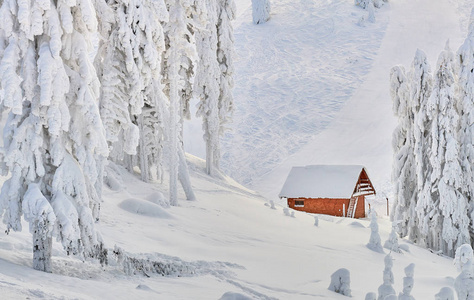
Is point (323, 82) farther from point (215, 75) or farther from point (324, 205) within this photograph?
point (215, 75)

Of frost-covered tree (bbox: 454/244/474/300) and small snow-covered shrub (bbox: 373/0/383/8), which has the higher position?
small snow-covered shrub (bbox: 373/0/383/8)

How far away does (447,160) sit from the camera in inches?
1006

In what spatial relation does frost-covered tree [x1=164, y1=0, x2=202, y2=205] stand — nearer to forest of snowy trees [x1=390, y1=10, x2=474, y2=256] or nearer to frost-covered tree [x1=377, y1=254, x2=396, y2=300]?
forest of snowy trees [x1=390, y1=10, x2=474, y2=256]

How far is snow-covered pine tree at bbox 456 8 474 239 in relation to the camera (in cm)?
2575

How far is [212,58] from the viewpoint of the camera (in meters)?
35.5

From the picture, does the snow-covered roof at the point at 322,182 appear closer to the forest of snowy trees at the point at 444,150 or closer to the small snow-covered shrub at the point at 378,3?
the forest of snowy trees at the point at 444,150

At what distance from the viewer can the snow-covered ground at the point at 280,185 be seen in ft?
36.6

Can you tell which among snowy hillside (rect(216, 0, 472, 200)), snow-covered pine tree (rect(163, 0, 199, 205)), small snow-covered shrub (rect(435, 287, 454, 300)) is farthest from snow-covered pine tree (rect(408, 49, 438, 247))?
snowy hillside (rect(216, 0, 472, 200))

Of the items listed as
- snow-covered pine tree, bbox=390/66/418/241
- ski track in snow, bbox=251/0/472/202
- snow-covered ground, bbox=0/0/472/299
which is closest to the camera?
snow-covered ground, bbox=0/0/472/299

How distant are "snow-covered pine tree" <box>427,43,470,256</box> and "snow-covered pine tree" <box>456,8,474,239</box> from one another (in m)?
0.38

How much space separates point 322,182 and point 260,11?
59.5 m

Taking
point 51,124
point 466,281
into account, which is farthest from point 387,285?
point 51,124

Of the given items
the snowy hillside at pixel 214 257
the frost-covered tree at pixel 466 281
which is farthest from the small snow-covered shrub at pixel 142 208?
the frost-covered tree at pixel 466 281

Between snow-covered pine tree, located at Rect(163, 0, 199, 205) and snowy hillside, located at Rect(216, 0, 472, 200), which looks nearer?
snow-covered pine tree, located at Rect(163, 0, 199, 205)
